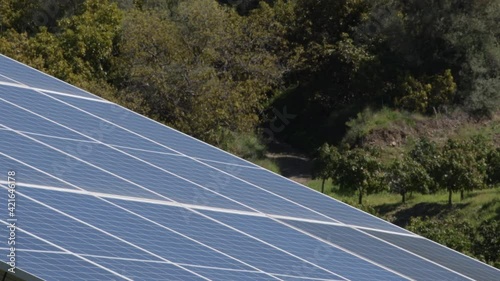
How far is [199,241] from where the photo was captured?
39.6 ft

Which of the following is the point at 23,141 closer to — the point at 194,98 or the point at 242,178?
the point at 242,178

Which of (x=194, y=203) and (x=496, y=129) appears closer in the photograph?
(x=194, y=203)

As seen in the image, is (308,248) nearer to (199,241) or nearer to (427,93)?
(199,241)

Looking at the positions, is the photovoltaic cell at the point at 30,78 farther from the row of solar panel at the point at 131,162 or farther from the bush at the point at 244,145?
the bush at the point at 244,145

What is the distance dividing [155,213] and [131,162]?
1.77m

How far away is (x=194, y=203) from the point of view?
1338 centimetres

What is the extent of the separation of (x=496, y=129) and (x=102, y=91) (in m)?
13.2

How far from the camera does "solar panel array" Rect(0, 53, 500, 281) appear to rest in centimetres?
1081

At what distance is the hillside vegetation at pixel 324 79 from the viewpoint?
34.2 meters

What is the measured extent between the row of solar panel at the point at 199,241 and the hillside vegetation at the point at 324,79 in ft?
57.5

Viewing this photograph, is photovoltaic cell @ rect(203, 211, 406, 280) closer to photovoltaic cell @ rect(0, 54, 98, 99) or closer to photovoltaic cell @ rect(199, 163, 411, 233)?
photovoltaic cell @ rect(199, 163, 411, 233)

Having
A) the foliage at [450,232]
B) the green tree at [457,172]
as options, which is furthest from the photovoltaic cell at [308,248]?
the green tree at [457,172]

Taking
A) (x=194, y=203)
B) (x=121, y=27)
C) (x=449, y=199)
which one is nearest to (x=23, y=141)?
(x=194, y=203)

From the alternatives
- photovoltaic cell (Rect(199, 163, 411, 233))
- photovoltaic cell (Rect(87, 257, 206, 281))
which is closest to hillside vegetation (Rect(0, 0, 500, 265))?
photovoltaic cell (Rect(199, 163, 411, 233))
